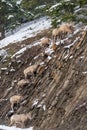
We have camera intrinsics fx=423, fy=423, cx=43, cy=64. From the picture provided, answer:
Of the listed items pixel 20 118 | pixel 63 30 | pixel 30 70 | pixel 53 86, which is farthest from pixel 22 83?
pixel 63 30

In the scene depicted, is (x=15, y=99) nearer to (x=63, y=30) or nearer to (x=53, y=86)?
(x=53, y=86)

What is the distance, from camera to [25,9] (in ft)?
140

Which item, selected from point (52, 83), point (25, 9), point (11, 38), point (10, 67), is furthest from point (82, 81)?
point (25, 9)

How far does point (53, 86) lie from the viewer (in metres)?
22.4

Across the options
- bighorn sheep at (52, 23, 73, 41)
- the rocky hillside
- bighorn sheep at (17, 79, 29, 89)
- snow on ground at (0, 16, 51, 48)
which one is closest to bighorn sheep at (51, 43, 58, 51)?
the rocky hillside

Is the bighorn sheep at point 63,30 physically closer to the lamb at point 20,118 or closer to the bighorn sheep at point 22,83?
the bighorn sheep at point 22,83

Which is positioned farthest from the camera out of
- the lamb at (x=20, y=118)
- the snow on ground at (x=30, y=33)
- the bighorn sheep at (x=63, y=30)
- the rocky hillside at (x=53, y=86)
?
the snow on ground at (x=30, y=33)

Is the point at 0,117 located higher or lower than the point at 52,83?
lower

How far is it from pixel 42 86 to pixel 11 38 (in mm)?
13957

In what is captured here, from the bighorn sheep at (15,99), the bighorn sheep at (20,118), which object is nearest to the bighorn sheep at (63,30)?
the bighorn sheep at (15,99)

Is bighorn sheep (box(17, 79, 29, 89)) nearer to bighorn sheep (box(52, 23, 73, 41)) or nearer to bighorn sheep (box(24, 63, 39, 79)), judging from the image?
bighorn sheep (box(24, 63, 39, 79))

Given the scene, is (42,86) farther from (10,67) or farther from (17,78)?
(10,67)

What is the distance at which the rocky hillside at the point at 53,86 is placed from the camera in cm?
1955

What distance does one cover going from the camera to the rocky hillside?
1955cm
